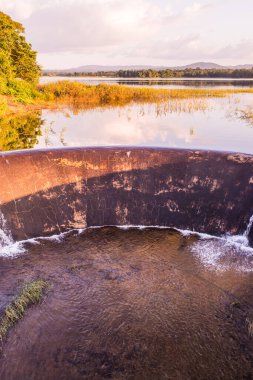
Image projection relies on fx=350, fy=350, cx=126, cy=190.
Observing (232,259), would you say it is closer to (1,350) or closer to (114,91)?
(1,350)

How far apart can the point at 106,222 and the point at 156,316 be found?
2416 millimetres

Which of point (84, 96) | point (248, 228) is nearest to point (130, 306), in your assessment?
point (248, 228)

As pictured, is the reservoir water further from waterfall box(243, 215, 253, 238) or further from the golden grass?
the golden grass

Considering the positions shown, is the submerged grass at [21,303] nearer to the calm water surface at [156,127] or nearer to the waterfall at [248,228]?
the waterfall at [248,228]

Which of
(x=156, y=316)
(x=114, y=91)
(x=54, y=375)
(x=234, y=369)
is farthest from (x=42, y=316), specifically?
(x=114, y=91)

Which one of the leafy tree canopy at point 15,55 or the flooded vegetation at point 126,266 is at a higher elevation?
the leafy tree canopy at point 15,55

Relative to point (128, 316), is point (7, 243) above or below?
below

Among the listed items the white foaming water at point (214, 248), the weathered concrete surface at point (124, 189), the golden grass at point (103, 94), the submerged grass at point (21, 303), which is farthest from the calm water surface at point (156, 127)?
the submerged grass at point (21, 303)

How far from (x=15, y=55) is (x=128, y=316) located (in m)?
23.6

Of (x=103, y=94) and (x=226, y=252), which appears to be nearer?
(x=226, y=252)

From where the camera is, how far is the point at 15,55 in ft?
76.7

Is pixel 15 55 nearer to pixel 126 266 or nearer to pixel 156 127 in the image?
pixel 156 127

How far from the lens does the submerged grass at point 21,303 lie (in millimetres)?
3365

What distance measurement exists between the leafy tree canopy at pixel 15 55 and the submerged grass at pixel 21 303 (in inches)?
706
